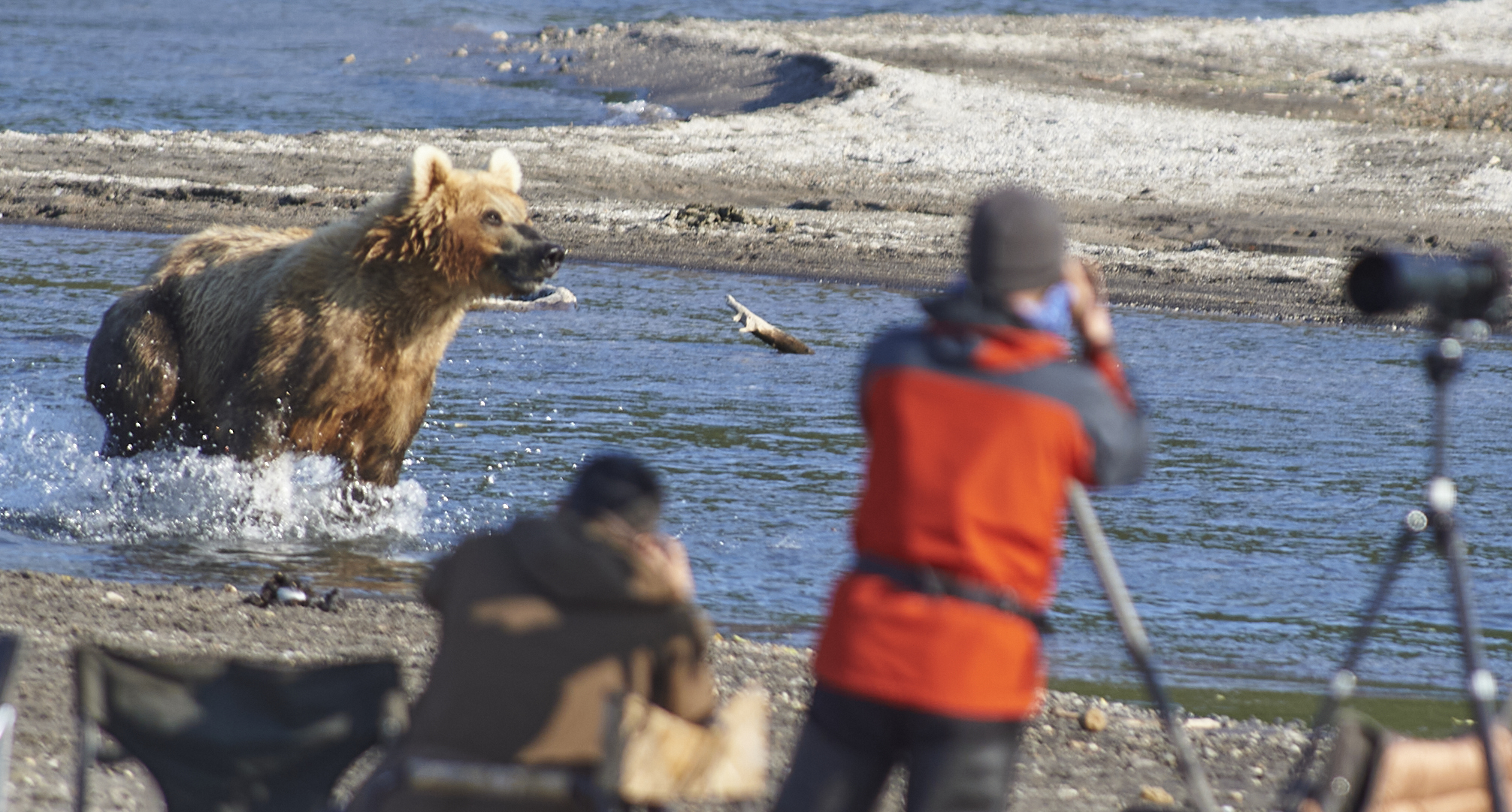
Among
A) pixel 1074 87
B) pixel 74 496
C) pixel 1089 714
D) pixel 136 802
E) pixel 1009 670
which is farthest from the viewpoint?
pixel 1074 87

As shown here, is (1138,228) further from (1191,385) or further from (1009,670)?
(1009,670)

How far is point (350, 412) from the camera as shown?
7.77 meters

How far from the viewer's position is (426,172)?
7625 millimetres

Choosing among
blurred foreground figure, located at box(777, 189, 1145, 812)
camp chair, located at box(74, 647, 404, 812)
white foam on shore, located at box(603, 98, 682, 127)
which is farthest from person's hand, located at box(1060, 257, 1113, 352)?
white foam on shore, located at box(603, 98, 682, 127)

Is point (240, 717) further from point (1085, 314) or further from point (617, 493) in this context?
point (1085, 314)

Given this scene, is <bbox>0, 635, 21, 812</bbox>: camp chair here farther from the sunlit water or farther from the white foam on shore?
the white foam on shore

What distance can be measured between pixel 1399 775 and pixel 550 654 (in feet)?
5.77

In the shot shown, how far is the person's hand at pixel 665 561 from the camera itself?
10.5 ft

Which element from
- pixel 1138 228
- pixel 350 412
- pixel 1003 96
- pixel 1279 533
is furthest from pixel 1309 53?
pixel 350 412

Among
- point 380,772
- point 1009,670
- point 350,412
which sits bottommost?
point 350,412

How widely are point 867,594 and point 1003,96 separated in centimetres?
2142

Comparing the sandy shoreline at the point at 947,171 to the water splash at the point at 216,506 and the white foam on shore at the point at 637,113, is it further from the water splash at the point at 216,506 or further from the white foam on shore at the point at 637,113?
the water splash at the point at 216,506

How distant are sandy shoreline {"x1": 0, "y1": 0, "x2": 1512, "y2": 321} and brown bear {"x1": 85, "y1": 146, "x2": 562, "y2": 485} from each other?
9.06 meters

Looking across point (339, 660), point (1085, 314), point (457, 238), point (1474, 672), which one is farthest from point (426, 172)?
point (1474, 672)
